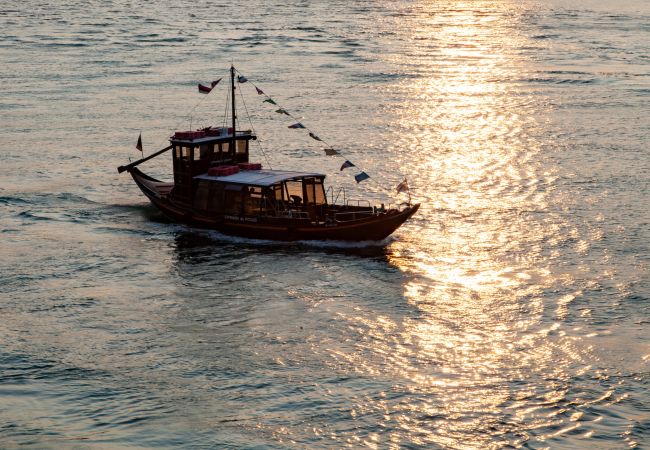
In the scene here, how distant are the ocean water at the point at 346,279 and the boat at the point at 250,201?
2.70 ft

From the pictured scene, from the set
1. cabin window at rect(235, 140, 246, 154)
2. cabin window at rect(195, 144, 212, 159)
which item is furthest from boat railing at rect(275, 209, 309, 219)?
cabin window at rect(235, 140, 246, 154)

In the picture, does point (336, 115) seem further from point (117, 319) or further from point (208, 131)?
point (117, 319)

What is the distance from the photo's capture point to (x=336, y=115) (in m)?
72.5

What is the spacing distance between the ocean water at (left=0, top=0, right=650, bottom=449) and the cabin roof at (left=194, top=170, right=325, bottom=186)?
279 cm

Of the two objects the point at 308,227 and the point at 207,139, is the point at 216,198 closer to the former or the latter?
the point at 207,139

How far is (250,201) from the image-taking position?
150ft

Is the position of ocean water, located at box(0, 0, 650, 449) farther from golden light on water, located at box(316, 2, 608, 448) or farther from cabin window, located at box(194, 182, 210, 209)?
cabin window, located at box(194, 182, 210, 209)

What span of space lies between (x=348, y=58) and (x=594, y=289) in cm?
6549

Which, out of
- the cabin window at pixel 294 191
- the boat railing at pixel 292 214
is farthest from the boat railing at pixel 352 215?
the cabin window at pixel 294 191

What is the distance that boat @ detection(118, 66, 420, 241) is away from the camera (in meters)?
44.4

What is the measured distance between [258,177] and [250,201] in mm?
1171

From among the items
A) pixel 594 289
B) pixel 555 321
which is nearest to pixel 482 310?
pixel 555 321

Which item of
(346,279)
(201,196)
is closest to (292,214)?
(201,196)

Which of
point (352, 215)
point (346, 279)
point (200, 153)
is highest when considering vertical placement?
point (200, 153)
